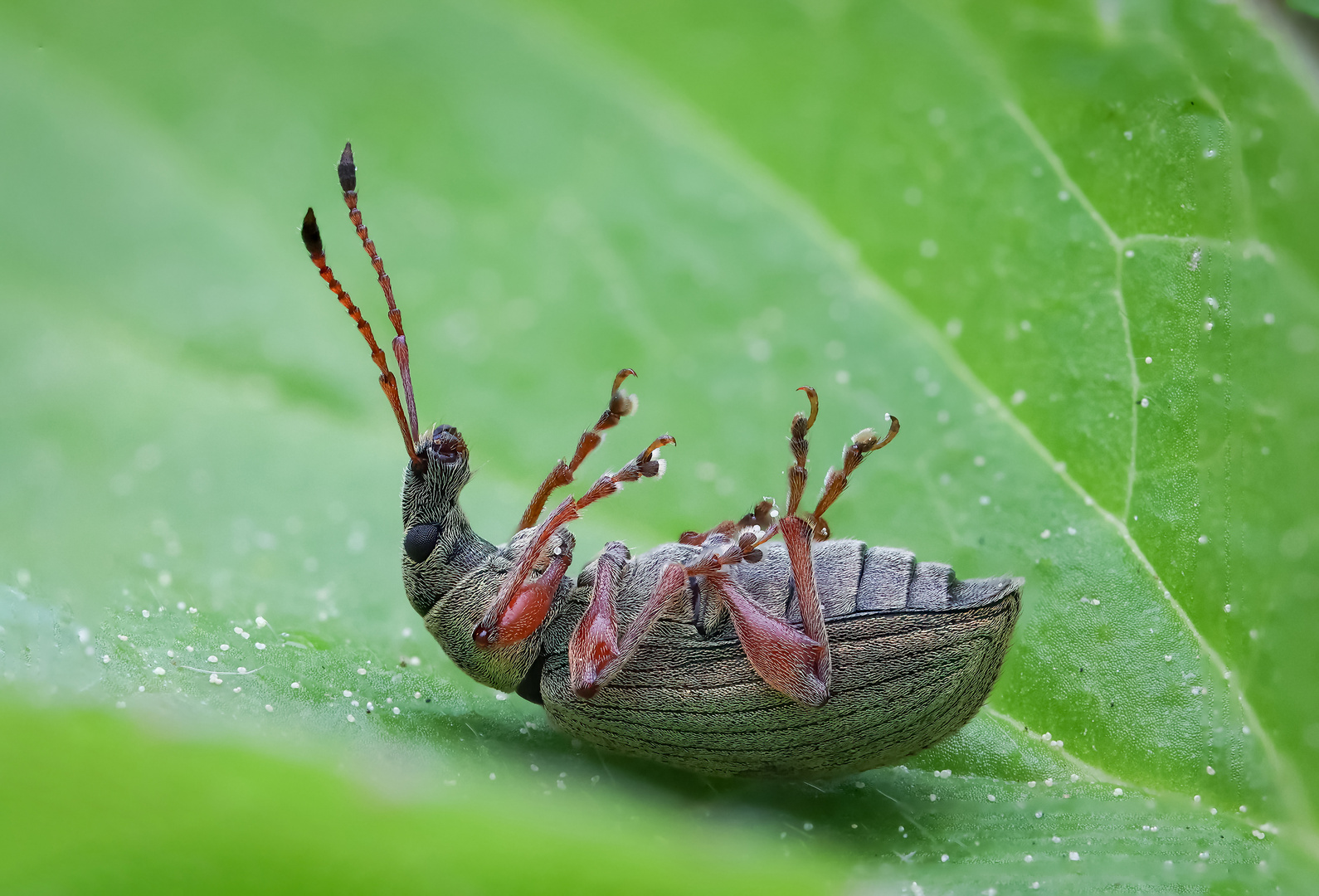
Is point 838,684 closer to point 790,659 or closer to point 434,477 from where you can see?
point 790,659

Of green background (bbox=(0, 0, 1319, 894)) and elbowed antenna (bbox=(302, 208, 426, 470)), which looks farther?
elbowed antenna (bbox=(302, 208, 426, 470))

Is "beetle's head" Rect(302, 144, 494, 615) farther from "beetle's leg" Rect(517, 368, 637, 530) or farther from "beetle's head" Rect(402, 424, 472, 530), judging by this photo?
"beetle's leg" Rect(517, 368, 637, 530)

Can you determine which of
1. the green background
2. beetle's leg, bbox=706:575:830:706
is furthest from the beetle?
the green background

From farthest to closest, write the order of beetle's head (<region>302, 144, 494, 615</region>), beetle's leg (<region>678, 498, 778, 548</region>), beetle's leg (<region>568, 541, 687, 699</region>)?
beetle's head (<region>302, 144, 494, 615</region>) → beetle's leg (<region>678, 498, 778, 548</region>) → beetle's leg (<region>568, 541, 687, 699</region>)

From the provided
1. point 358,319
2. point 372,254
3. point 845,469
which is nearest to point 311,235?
point 372,254

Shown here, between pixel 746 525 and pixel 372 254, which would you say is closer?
pixel 372 254

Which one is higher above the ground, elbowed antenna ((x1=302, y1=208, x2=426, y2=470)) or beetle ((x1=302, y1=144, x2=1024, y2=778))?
elbowed antenna ((x1=302, y1=208, x2=426, y2=470))
